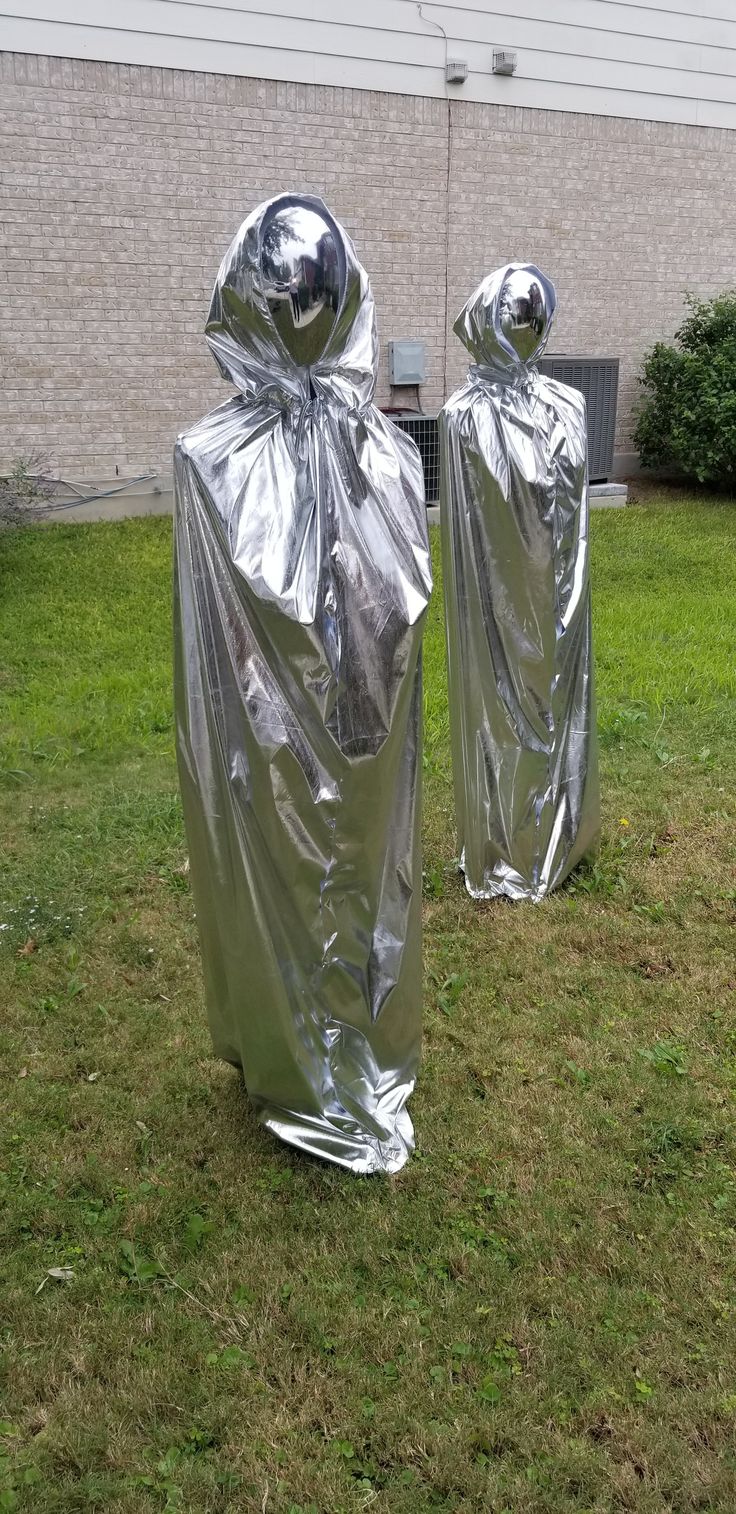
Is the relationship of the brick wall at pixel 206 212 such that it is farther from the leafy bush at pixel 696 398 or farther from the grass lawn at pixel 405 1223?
the grass lawn at pixel 405 1223

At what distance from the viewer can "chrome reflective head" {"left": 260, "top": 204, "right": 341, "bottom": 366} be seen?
208 centimetres

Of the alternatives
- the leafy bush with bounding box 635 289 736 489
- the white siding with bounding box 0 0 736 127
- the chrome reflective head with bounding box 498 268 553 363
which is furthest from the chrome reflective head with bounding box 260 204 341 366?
the leafy bush with bounding box 635 289 736 489

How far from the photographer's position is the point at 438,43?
955cm

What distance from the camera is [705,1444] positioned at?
1955 millimetres

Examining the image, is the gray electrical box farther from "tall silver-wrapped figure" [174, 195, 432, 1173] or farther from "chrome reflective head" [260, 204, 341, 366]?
"chrome reflective head" [260, 204, 341, 366]

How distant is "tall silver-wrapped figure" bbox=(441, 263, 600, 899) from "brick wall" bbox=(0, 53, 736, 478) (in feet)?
20.0

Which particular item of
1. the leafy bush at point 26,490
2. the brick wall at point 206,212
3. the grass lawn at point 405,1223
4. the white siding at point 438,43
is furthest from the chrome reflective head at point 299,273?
the white siding at point 438,43

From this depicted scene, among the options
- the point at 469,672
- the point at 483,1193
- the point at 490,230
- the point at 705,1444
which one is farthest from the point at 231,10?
the point at 705,1444

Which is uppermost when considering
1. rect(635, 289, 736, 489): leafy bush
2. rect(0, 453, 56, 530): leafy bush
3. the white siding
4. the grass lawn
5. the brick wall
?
the white siding

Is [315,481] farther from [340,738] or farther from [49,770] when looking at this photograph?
[49,770]

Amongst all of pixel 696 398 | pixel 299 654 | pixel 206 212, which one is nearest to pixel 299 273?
pixel 299 654

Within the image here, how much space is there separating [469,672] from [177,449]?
171 centimetres

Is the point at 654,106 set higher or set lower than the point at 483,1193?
higher

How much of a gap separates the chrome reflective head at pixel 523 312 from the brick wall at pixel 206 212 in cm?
624
